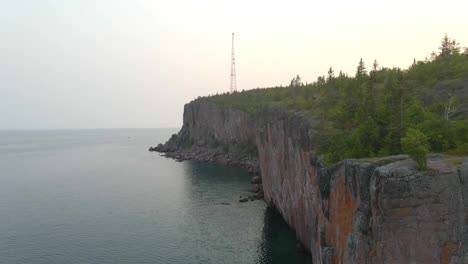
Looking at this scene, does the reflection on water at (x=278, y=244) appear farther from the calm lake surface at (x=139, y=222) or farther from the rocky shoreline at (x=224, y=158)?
the rocky shoreline at (x=224, y=158)

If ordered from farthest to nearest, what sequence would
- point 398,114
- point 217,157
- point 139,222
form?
point 217,157, point 139,222, point 398,114

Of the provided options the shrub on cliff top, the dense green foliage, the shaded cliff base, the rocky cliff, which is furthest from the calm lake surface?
the shrub on cliff top

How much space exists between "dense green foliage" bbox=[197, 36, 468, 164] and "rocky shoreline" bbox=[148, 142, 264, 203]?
3177 cm

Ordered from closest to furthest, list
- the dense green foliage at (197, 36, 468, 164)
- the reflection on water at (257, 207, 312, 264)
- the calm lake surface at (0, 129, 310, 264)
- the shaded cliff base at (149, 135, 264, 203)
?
the dense green foliage at (197, 36, 468, 164) → the reflection on water at (257, 207, 312, 264) → the calm lake surface at (0, 129, 310, 264) → the shaded cliff base at (149, 135, 264, 203)

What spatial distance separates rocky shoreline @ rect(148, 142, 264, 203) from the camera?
7506 centimetres

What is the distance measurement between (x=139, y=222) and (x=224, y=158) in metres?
66.8

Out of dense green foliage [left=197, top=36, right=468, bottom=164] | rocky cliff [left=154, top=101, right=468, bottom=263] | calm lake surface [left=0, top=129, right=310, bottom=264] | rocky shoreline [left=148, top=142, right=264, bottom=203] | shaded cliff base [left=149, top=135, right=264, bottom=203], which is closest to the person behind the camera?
rocky cliff [left=154, top=101, right=468, bottom=263]

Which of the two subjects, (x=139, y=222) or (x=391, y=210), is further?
(x=139, y=222)

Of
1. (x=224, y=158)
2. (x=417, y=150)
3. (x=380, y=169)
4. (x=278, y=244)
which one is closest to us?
(x=417, y=150)

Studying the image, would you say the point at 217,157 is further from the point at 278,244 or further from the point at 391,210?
the point at 391,210

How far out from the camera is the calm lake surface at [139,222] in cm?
4338

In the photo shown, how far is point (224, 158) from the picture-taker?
122m

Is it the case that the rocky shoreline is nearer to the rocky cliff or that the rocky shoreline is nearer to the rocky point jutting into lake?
the rocky point jutting into lake

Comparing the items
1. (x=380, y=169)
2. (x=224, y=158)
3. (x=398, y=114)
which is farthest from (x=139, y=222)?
(x=224, y=158)
